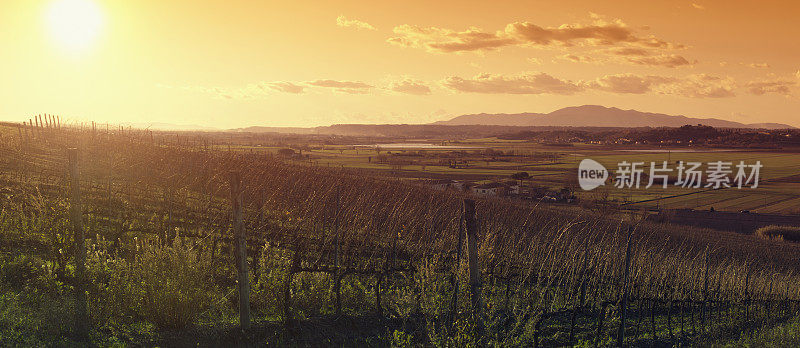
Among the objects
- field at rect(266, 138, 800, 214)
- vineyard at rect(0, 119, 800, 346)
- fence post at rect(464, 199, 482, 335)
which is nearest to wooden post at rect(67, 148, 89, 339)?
vineyard at rect(0, 119, 800, 346)

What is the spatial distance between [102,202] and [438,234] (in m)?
11.9

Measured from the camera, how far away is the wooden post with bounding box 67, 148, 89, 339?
7.55 m

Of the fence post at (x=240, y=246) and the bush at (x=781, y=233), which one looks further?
the bush at (x=781, y=233)

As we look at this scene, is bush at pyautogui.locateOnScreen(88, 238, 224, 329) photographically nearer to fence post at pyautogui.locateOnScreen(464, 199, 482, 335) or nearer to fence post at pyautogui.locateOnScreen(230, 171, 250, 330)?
fence post at pyautogui.locateOnScreen(230, 171, 250, 330)

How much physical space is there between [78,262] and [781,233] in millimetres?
67368

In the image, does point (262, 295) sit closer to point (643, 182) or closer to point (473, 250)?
point (473, 250)

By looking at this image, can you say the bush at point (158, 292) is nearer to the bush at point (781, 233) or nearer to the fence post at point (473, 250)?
the fence post at point (473, 250)

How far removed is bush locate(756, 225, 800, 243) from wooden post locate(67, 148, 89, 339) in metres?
64.0

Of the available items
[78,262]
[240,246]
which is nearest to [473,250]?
[240,246]

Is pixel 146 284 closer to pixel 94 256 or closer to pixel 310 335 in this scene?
pixel 94 256

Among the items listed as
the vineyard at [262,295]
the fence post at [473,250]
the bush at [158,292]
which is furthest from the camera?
the bush at [158,292]

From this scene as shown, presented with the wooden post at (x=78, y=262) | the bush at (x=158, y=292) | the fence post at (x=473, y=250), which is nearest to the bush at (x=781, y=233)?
the fence post at (x=473, y=250)

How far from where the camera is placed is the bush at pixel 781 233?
54.6 metres

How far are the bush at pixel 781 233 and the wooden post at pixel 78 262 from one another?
210 ft
